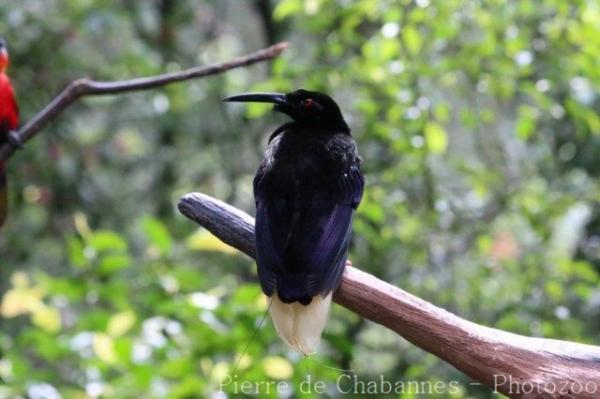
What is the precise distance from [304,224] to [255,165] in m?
3.41

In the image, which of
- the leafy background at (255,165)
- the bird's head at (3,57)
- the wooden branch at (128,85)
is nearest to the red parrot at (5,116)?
the bird's head at (3,57)

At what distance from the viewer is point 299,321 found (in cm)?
251

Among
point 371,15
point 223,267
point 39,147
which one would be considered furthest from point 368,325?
point 39,147

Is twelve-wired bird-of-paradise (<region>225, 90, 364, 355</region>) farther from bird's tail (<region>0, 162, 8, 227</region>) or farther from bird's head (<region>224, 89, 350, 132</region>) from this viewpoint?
bird's tail (<region>0, 162, 8, 227</region>)

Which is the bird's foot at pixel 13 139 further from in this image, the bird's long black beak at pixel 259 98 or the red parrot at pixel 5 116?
the bird's long black beak at pixel 259 98

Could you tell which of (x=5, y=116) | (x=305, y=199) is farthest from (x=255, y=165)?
(x=305, y=199)

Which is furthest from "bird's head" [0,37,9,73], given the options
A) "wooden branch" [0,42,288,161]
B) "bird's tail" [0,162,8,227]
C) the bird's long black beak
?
the bird's long black beak

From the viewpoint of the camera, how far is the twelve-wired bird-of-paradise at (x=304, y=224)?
94.0 inches

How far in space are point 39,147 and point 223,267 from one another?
1.37 m

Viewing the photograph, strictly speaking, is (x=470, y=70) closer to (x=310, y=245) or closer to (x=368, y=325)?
(x=368, y=325)

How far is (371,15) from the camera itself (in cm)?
428

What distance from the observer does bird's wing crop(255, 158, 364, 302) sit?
2.37 meters

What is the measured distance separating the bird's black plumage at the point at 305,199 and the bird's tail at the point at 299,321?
0.11 m

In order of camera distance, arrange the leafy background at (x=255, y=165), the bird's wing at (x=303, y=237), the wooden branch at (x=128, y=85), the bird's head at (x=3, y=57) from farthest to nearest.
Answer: the bird's head at (x=3, y=57) < the leafy background at (x=255, y=165) < the wooden branch at (x=128, y=85) < the bird's wing at (x=303, y=237)
